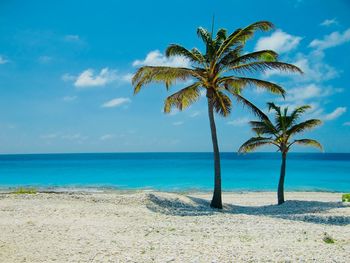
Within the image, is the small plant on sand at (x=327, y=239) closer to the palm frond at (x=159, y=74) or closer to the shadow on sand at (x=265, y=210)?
the shadow on sand at (x=265, y=210)

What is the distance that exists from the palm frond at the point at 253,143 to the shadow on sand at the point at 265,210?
297cm

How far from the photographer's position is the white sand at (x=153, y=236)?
7.00m

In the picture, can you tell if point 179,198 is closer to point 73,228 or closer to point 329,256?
point 73,228

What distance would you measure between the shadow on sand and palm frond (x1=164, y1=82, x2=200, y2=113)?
4302 millimetres

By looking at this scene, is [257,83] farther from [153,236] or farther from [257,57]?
[153,236]

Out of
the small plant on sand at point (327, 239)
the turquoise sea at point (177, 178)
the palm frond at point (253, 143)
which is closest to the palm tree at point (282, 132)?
the palm frond at point (253, 143)

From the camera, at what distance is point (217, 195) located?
15.9m

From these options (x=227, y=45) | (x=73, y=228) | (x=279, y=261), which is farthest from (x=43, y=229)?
(x=227, y=45)

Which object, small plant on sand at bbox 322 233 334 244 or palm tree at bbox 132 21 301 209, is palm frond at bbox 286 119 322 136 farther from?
small plant on sand at bbox 322 233 334 244

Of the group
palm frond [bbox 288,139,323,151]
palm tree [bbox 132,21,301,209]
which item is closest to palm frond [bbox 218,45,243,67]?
palm tree [bbox 132,21,301,209]

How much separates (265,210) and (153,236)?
27.5ft

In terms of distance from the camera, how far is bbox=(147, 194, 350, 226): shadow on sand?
38.5 feet

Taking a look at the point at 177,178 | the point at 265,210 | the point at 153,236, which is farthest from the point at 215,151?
the point at 177,178

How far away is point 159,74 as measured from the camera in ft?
48.9
